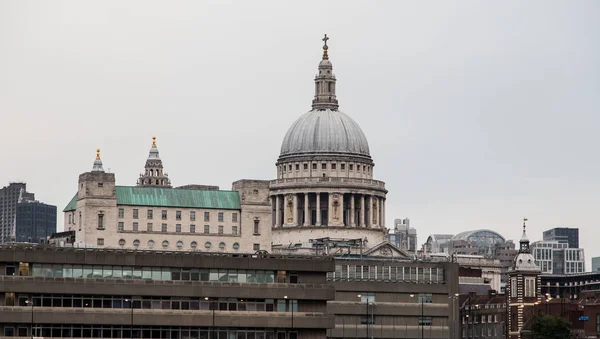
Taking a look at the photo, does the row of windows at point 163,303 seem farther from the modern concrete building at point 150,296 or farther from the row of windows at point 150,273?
the row of windows at point 150,273

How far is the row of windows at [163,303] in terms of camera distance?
7456 inches

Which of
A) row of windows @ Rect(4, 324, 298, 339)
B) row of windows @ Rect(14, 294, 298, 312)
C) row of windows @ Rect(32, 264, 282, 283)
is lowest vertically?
row of windows @ Rect(4, 324, 298, 339)

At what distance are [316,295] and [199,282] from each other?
39.1 feet

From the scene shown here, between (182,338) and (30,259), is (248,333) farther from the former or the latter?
(30,259)

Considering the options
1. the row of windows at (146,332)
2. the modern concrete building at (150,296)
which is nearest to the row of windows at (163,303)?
the modern concrete building at (150,296)

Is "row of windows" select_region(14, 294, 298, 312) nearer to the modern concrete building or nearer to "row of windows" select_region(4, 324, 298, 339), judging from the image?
the modern concrete building

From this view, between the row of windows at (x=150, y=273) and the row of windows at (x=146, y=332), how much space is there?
187 inches

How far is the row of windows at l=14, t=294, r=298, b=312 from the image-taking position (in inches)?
7456

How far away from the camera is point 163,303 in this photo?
19388 cm

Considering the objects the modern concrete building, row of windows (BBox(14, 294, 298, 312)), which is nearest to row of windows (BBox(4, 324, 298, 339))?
the modern concrete building

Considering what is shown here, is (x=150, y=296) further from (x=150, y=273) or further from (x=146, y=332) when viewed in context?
(x=146, y=332)

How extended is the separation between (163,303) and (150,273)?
305cm

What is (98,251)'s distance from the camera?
19212 centimetres

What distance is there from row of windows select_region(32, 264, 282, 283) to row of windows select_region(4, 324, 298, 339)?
475 cm
